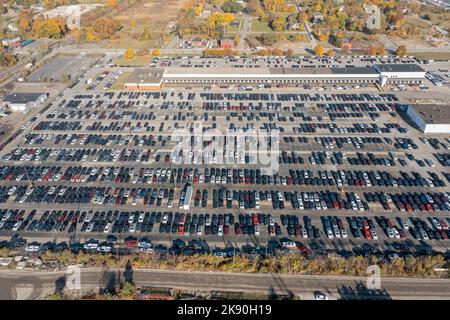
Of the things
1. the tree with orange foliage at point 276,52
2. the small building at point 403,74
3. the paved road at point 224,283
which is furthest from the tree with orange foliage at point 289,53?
the paved road at point 224,283

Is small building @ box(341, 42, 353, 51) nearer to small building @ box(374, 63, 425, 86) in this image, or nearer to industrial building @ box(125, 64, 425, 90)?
industrial building @ box(125, 64, 425, 90)

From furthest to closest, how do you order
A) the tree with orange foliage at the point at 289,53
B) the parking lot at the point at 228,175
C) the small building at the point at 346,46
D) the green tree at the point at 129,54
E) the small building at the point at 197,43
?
the small building at the point at 197,43
the small building at the point at 346,46
the green tree at the point at 129,54
the tree with orange foliage at the point at 289,53
the parking lot at the point at 228,175

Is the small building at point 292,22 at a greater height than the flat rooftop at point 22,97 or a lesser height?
greater

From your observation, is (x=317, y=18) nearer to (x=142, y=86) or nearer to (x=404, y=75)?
(x=404, y=75)

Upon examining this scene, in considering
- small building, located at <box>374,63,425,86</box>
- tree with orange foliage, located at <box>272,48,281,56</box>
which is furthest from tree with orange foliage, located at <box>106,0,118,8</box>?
small building, located at <box>374,63,425,86</box>

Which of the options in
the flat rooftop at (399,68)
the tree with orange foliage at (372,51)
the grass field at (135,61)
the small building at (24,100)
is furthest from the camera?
the tree with orange foliage at (372,51)

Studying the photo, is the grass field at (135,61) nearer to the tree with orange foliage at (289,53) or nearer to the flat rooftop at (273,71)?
the flat rooftop at (273,71)

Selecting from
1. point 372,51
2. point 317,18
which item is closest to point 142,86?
point 372,51
